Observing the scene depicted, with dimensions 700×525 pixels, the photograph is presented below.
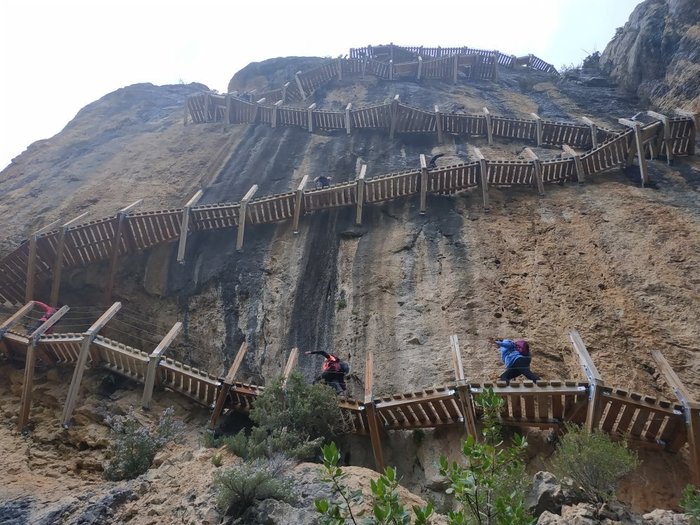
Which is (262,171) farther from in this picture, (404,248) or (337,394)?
(337,394)

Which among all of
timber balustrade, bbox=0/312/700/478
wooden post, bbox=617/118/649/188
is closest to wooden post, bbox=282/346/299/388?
timber balustrade, bbox=0/312/700/478

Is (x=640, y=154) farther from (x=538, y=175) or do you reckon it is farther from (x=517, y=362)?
(x=517, y=362)

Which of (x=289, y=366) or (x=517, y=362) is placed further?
(x=289, y=366)

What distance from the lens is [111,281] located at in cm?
1324

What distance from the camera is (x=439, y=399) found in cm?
786

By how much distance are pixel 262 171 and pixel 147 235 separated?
515 cm

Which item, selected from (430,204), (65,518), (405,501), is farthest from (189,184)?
(405,501)

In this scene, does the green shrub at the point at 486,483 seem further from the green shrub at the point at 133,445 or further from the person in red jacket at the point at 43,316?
the person in red jacket at the point at 43,316

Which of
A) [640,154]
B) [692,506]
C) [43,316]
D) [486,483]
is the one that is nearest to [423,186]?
[640,154]

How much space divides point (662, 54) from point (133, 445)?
22.9 meters

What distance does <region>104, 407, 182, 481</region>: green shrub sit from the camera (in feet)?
25.5

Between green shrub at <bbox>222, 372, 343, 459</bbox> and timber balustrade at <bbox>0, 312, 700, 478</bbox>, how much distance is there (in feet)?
1.25

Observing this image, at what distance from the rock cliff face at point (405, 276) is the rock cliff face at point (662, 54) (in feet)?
7.98

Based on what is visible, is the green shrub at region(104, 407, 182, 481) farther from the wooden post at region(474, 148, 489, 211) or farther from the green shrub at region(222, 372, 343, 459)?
the wooden post at region(474, 148, 489, 211)
